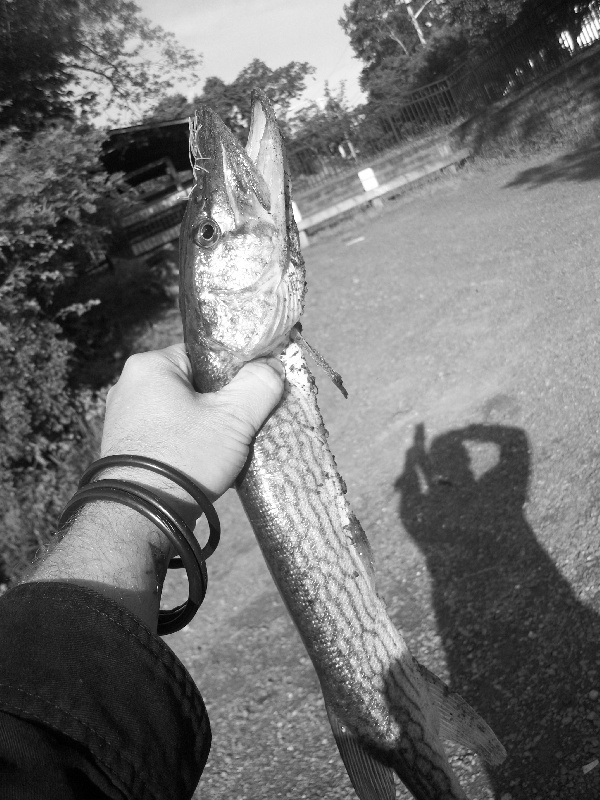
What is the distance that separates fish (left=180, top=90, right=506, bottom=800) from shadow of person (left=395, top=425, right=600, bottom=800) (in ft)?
3.48

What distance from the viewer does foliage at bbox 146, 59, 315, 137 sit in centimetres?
2156

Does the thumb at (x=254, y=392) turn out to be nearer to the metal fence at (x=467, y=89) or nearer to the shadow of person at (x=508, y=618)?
the shadow of person at (x=508, y=618)

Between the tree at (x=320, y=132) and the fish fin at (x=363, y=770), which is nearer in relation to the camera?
the fish fin at (x=363, y=770)

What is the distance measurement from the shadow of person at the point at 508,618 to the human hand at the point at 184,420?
197 centimetres

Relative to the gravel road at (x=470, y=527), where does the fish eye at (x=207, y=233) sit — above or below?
above

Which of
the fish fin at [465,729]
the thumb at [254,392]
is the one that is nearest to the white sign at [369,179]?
the thumb at [254,392]

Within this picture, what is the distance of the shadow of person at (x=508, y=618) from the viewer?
123 inches

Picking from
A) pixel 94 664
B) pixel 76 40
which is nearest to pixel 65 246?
pixel 76 40

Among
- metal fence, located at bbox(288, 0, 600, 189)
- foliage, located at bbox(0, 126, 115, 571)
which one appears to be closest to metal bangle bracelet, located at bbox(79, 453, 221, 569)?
foliage, located at bbox(0, 126, 115, 571)

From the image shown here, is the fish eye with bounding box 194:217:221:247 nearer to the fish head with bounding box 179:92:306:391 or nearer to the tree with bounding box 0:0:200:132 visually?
the fish head with bounding box 179:92:306:391

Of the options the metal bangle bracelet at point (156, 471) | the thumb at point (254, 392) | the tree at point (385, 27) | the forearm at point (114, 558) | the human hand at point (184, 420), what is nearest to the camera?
the forearm at point (114, 558)

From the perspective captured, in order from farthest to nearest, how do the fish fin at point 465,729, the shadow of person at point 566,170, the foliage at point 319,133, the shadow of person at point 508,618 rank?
the foliage at point 319,133
the shadow of person at point 566,170
the shadow of person at point 508,618
the fish fin at point 465,729

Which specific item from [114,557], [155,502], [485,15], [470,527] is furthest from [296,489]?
[485,15]

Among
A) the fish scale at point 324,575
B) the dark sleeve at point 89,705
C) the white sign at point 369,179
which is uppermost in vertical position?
the white sign at point 369,179
